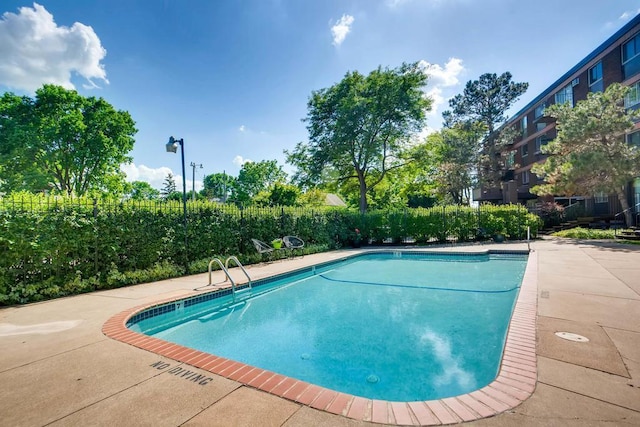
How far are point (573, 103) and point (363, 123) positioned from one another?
17.1 metres

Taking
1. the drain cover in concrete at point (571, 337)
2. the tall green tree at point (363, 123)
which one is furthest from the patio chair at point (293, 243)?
the tall green tree at point (363, 123)

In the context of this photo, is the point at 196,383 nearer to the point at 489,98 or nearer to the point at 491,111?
the point at 491,111

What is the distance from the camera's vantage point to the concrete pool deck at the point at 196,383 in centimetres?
206

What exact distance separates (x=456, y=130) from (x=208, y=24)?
87.5 feet

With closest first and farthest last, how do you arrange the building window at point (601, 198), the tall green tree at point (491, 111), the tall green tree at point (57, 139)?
the tall green tree at point (57, 139), the building window at point (601, 198), the tall green tree at point (491, 111)

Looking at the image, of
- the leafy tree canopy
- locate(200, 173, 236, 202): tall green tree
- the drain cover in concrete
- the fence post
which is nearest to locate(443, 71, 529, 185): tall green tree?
the leafy tree canopy

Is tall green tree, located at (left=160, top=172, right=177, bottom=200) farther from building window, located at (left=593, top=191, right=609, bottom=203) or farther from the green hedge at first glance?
building window, located at (left=593, top=191, right=609, bottom=203)

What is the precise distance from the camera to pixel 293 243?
1288 cm

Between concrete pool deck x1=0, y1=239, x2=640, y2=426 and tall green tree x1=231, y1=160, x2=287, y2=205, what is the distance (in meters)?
50.5

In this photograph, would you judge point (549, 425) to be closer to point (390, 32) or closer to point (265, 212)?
point (265, 212)

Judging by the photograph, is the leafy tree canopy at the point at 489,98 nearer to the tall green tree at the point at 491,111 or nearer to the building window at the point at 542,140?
the tall green tree at the point at 491,111

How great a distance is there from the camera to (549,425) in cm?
190

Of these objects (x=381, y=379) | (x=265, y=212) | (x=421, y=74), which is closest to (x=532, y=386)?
(x=381, y=379)

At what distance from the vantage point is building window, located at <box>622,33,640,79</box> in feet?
56.2
